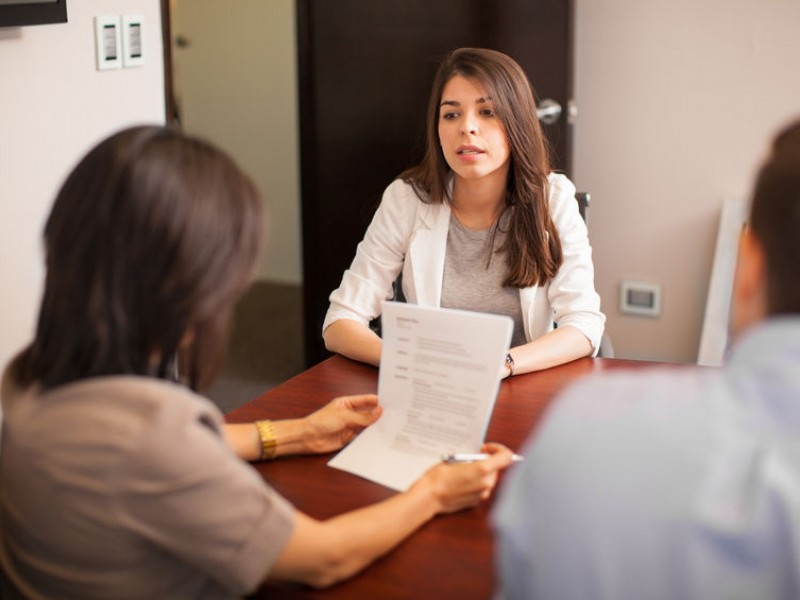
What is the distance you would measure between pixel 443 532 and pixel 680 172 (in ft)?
7.77

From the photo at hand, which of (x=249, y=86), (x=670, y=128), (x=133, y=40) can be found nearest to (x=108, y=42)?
(x=133, y=40)

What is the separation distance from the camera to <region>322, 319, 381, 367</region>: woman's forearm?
2020mm

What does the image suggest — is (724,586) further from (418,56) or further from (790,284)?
(418,56)

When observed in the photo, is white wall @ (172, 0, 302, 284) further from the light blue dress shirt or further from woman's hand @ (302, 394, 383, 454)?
the light blue dress shirt

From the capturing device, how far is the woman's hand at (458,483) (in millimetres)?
1419

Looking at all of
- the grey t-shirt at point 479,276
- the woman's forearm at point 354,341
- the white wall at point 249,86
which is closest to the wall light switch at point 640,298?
the grey t-shirt at point 479,276

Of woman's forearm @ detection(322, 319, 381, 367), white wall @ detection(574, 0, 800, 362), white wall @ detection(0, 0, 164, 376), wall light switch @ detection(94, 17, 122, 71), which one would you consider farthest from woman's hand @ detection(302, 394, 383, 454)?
white wall @ detection(574, 0, 800, 362)

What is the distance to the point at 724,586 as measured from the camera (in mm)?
823

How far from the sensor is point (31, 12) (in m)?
2.20

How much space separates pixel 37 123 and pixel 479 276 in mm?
1107

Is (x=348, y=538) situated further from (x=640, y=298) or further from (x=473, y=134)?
(x=640, y=298)

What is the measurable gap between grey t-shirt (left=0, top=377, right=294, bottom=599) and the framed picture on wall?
1.28 meters

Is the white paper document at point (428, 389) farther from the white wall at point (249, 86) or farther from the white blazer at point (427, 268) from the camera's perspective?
the white wall at point (249, 86)

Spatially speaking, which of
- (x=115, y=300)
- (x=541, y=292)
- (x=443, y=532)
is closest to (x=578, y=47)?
(x=541, y=292)
